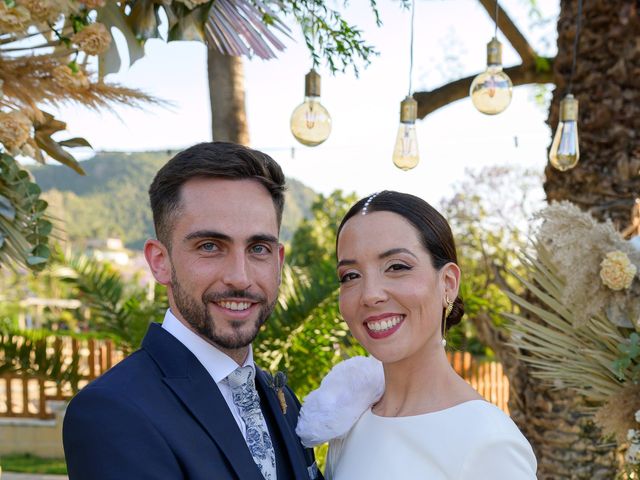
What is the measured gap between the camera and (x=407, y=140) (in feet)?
12.0

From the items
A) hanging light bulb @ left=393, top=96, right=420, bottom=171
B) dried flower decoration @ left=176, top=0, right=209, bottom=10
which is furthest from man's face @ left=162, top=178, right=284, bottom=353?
hanging light bulb @ left=393, top=96, right=420, bottom=171

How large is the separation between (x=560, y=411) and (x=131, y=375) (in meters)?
3.20

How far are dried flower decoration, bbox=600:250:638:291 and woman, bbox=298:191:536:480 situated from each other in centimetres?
78

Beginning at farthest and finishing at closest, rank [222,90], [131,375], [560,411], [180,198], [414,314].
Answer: [222,90] → [560,411] → [414,314] → [180,198] → [131,375]

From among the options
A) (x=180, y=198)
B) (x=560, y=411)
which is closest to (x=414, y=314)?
(x=180, y=198)

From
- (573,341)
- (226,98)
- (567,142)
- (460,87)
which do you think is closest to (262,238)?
A: (573,341)

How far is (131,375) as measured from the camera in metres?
1.80

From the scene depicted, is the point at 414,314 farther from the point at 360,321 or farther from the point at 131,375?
the point at 131,375

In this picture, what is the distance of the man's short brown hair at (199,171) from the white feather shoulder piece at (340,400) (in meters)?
0.65

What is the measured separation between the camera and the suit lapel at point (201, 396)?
178 cm

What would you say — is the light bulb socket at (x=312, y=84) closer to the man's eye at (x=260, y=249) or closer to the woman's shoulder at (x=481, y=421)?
the man's eye at (x=260, y=249)

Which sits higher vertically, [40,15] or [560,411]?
[40,15]

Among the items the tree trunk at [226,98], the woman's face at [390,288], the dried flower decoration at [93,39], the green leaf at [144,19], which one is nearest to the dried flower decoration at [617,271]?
the woman's face at [390,288]

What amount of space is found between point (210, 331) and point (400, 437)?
63cm
